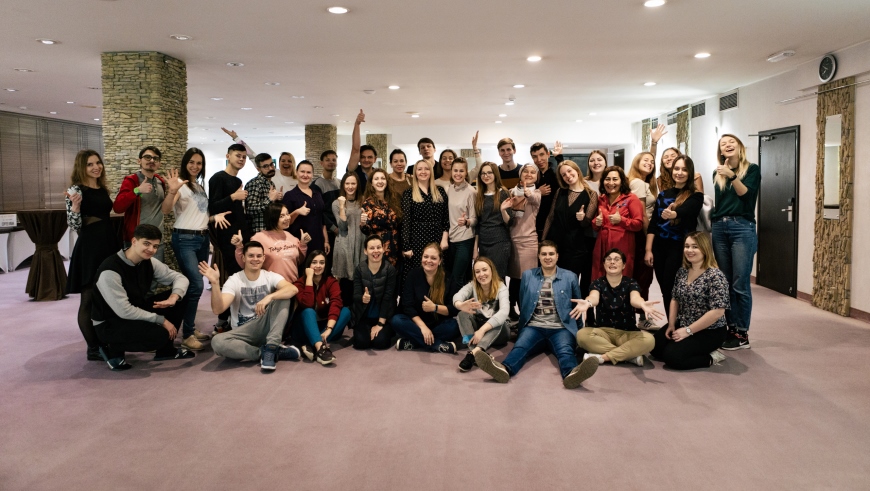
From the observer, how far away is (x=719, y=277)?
4582 millimetres

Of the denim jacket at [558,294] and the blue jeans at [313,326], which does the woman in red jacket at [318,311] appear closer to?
the blue jeans at [313,326]

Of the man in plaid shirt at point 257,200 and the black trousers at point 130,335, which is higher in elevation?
the man in plaid shirt at point 257,200

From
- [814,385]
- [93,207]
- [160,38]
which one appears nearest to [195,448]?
[93,207]

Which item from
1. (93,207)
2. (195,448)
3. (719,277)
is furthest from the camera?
(93,207)

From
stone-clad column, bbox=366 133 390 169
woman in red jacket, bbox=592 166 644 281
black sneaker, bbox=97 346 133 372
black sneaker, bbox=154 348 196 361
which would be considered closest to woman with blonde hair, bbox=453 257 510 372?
woman in red jacket, bbox=592 166 644 281

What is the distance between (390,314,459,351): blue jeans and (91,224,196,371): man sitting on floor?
1.68 metres

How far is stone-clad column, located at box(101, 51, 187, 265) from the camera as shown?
6.73 meters

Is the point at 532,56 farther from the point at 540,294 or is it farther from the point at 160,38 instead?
the point at 160,38

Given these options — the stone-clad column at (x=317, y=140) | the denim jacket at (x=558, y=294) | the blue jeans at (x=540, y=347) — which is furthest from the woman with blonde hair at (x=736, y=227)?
the stone-clad column at (x=317, y=140)

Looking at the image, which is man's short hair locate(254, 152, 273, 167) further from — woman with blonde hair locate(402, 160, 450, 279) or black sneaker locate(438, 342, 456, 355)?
black sneaker locate(438, 342, 456, 355)

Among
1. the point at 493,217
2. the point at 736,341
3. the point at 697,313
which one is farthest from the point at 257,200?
the point at 736,341

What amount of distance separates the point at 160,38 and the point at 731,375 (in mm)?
5803

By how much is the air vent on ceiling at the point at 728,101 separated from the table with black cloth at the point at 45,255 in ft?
30.6

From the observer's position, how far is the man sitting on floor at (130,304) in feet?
14.5
